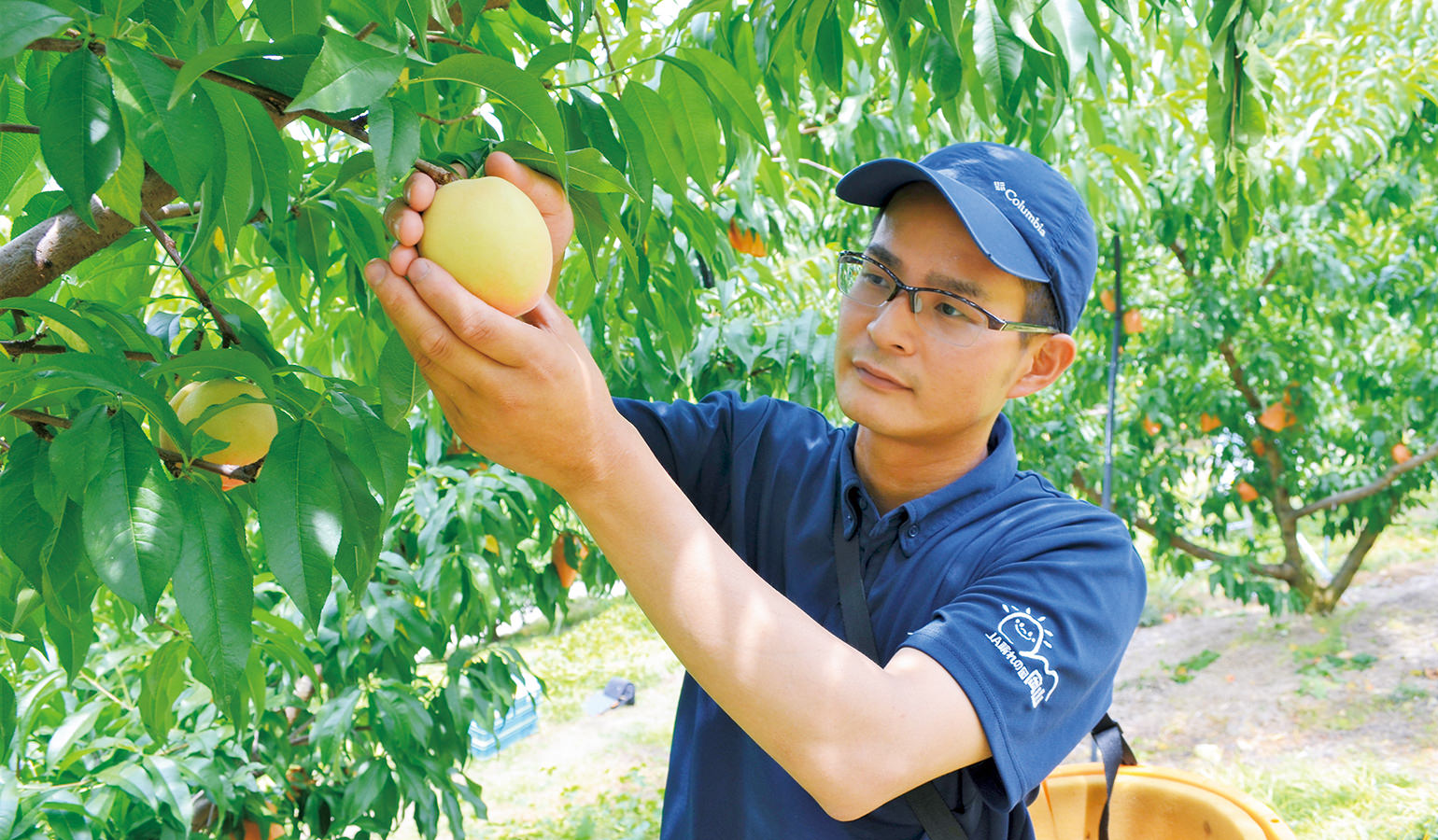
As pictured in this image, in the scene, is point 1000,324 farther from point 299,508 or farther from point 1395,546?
point 1395,546

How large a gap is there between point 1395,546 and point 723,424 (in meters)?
7.53

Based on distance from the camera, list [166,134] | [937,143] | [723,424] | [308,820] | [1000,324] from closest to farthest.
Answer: [166,134], [1000,324], [723,424], [308,820], [937,143]

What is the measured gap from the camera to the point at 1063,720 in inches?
43.0

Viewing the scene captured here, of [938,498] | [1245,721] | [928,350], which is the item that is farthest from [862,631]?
[1245,721]

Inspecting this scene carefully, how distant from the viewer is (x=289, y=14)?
2.12 ft

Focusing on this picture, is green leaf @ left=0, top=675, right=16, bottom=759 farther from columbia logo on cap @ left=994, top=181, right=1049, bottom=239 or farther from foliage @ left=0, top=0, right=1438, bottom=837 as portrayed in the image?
columbia logo on cap @ left=994, top=181, right=1049, bottom=239

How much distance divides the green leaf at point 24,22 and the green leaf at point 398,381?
311 mm

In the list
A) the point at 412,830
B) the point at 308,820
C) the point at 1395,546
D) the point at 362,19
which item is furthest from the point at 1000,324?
the point at 1395,546

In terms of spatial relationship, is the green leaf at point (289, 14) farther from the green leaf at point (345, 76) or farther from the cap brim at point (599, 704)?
the cap brim at point (599, 704)

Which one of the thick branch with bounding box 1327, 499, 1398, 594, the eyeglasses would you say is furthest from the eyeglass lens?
the thick branch with bounding box 1327, 499, 1398, 594

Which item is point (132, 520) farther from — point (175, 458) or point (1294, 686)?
point (1294, 686)

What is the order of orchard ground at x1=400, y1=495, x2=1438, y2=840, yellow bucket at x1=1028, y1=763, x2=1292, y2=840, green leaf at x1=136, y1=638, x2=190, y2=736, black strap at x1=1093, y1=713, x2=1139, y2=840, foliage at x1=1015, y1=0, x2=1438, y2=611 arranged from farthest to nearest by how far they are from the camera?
orchard ground at x1=400, y1=495, x2=1438, y2=840 < foliage at x1=1015, y1=0, x2=1438, y2=611 < yellow bucket at x1=1028, y1=763, x2=1292, y2=840 < black strap at x1=1093, y1=713, x2=1139, y2=840 < green leaf at x1=136, y1=638, x2=190, y2=736

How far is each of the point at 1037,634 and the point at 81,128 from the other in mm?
896

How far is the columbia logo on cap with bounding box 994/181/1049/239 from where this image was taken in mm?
1241
